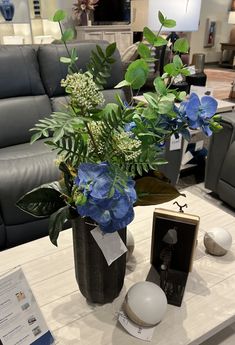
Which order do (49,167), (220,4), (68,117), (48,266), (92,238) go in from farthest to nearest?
(220,4) → (49,167) → (48,266) → (92,238) → (68,117)

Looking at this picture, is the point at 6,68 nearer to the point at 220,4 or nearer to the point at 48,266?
the point at 48,266

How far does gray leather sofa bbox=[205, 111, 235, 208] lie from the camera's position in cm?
189

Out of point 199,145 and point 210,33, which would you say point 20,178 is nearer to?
point 199,145

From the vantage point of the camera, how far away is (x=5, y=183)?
1466 mm

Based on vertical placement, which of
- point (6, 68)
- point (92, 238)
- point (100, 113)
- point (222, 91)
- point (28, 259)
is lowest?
point (222, 91)

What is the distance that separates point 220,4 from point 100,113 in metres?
7.95

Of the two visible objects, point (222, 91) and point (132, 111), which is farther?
point (222, 91)

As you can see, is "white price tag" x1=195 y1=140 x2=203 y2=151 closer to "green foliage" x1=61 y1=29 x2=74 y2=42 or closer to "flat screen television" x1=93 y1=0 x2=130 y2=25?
"green foliage" x1=61 y1=29 x2=74 y2=42

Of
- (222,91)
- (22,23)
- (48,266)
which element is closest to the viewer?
(48,266)

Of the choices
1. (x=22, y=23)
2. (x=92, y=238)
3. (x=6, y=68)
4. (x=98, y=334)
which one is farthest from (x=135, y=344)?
(x=22, y=23)

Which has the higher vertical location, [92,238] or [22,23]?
[22,23]

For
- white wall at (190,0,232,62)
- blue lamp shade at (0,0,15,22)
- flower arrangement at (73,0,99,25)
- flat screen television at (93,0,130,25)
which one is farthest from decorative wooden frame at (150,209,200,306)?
white wall at (190,0,232,62)

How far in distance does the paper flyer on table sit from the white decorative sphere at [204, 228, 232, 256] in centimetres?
54

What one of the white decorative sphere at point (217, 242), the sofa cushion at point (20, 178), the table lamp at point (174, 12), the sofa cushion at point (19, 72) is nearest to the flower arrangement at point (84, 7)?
the table lamp at point (174, 12)
